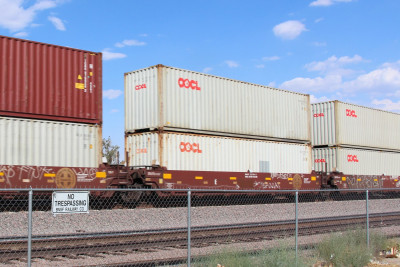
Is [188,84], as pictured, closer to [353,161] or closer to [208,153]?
[208,153]

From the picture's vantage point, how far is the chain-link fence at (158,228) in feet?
24.7

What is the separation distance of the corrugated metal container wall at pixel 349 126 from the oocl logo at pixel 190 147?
34.4ft

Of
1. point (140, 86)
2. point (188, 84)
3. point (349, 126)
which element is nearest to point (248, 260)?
point (188, 84)

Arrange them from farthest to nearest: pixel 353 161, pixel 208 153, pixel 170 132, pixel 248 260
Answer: pixel 353 161 → pixel 208 153 → pixel 170 132 → pixel 248 260

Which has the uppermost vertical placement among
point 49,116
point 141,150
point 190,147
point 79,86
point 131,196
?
point 79,86

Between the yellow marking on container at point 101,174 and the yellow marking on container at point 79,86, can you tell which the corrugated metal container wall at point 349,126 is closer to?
the yellow marking on container at point 101,174

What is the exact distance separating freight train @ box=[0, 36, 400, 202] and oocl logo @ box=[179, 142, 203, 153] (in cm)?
4

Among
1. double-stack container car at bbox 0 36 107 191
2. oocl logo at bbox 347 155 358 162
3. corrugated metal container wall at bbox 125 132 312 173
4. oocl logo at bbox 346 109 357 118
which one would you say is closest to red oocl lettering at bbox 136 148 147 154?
corrugated metal container wall at bbox 125 132 312 173

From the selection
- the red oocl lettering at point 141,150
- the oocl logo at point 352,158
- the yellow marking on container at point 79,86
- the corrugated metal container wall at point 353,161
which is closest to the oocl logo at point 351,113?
the corrugated metal container wall at point 353,161

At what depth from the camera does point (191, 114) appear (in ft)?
61.0

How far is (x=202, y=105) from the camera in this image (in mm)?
19094

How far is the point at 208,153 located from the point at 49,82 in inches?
281

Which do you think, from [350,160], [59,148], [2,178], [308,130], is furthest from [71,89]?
[350,160]

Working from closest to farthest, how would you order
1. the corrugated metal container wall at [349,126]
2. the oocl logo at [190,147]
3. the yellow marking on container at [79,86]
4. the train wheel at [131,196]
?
1. the yellow marking on container at [79,86]
2. the train wheel at [131,196]
3. the oocl logo at [190,147]
4. the corrugated metal container wall at [349,126]
